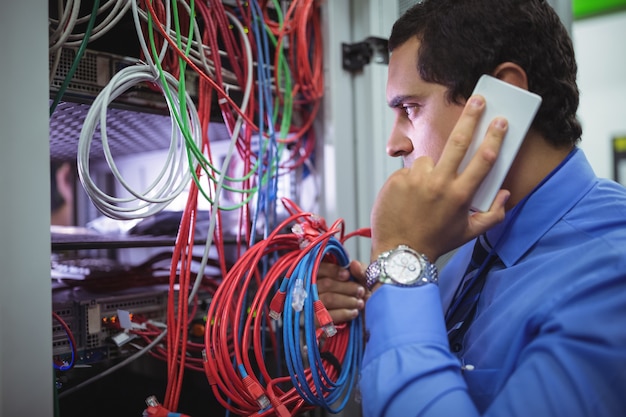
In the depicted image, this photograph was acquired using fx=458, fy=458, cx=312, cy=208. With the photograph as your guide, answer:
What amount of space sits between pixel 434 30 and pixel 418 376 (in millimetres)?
655

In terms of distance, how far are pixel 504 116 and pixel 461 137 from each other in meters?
0.09

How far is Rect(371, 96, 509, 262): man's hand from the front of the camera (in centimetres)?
77

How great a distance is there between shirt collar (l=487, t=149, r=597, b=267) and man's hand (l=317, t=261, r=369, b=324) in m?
0.35

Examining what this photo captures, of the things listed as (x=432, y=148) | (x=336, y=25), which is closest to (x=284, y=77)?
(x=336, y=25)

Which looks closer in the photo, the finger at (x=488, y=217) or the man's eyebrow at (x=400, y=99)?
the finger at (x=488, y=217)

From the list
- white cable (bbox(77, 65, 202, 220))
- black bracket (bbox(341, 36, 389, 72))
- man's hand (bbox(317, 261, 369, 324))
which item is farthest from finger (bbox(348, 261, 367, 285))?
black bracket (bbox(341, 36, 389, 72))

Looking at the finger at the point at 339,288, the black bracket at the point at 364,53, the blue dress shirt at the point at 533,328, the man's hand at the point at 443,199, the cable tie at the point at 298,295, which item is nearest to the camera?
the blue dress shirt at the point at 533,328

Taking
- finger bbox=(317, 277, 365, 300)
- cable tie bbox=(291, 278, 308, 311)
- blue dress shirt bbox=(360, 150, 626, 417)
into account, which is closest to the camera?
blue dress shirt bbox=(360, 150, 626, 417)

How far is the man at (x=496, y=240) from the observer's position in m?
0.64

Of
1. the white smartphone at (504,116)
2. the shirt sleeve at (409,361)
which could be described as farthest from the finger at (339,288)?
the white smartphone at (504,116)

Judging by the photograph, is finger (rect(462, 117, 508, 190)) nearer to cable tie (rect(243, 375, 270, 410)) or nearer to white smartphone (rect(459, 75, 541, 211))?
white smartphone (rect(459, 75, 541, 211))

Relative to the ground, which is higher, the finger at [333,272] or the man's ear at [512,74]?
the man's ear at [512,74]

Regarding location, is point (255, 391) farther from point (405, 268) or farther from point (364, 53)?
point (364, 53)

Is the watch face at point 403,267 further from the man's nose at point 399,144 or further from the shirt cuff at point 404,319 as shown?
the man's nose at point 399,144
